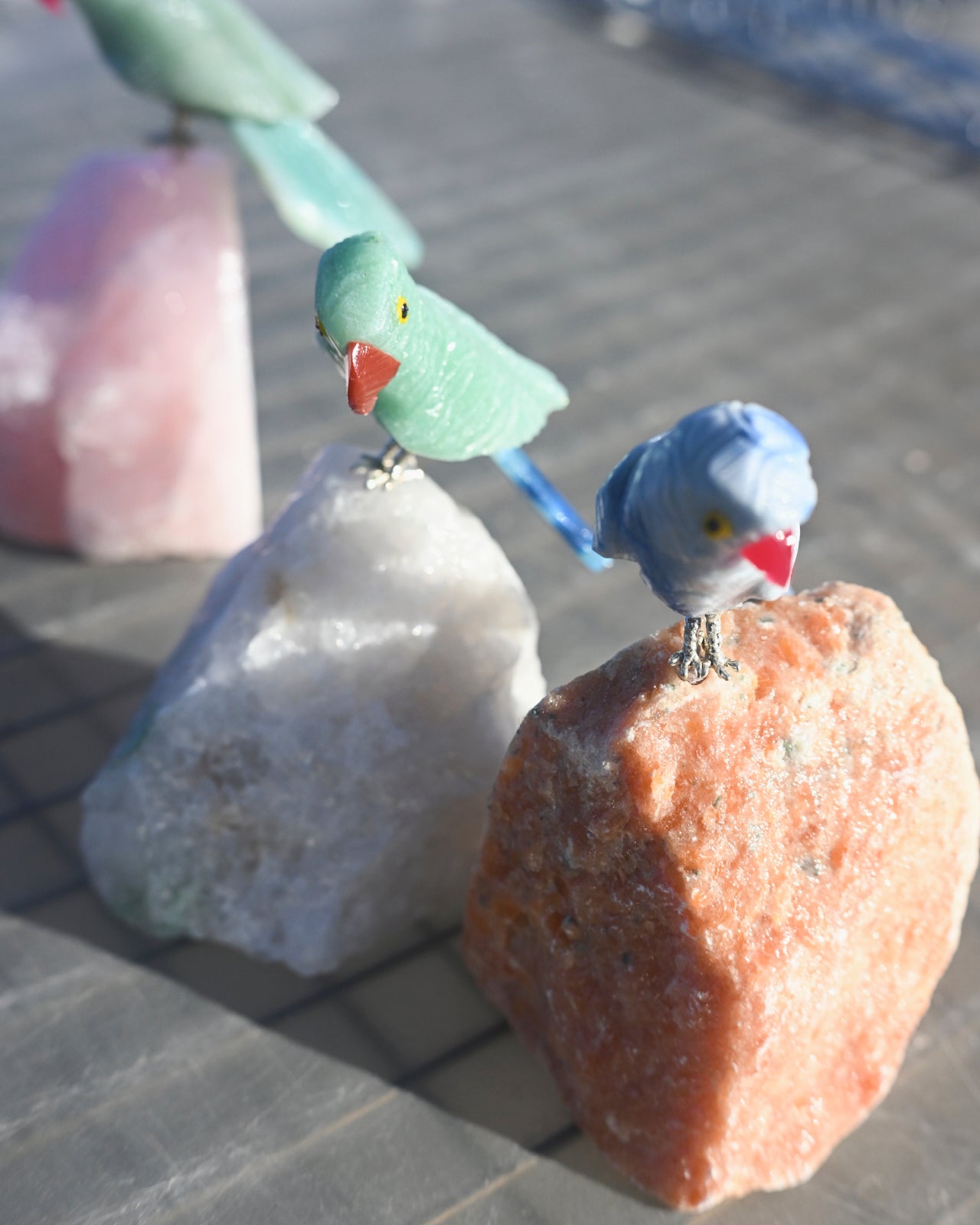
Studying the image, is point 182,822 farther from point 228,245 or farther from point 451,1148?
point 228,245

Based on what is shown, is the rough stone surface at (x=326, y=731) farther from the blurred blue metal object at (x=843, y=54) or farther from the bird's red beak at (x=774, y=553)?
the blurred blue metal object at (x=843, y=54)

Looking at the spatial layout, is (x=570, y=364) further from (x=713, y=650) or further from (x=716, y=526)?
(x=716, y=526)

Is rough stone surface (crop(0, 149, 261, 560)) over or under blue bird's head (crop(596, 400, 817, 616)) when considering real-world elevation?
under

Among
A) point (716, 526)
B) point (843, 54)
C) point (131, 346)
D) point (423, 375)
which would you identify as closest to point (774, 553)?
point (716, 526)

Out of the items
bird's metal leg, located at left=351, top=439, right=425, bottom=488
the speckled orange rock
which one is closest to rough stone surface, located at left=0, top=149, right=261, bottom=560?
bird's metal leg, located at left=351, top=439, right=425, bottom=488

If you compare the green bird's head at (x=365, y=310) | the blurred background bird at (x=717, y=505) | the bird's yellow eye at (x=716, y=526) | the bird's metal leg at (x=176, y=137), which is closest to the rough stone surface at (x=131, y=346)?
the bird's metal leg at (x=176, y=137)

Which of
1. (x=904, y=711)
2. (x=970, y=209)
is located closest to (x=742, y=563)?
(x=904, y=711)

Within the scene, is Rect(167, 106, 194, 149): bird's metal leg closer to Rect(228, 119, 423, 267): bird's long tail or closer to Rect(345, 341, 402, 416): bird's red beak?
Rect(228, 119, 423, 267): bird's long tail
